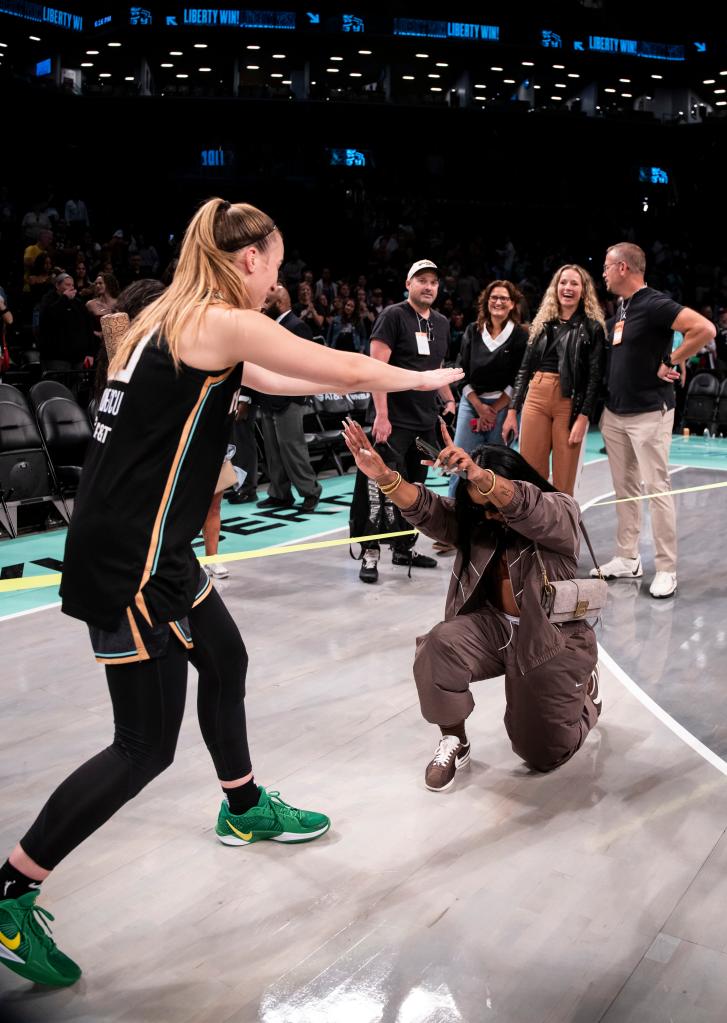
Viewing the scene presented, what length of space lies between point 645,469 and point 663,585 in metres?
0.65

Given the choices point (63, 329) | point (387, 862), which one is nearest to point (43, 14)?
point (63, 329)

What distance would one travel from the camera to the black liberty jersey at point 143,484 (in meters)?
2.04

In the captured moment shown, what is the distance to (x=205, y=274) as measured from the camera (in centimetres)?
213

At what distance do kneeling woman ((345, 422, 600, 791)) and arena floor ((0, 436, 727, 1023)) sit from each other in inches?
6.6

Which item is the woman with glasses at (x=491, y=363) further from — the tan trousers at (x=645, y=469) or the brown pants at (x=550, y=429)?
the tan trousers at (x=645, y=469)

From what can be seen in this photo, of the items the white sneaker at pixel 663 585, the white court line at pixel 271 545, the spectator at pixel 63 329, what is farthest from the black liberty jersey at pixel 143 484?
the spectator at pixel 63 329

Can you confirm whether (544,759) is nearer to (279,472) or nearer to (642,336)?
(642,336)

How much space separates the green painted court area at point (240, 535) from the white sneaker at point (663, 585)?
2362 mm

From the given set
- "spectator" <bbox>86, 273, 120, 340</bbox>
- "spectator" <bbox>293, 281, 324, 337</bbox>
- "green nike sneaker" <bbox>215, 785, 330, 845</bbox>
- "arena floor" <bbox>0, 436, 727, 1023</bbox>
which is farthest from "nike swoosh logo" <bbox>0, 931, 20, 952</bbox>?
"spectator" <bbox>293, 281, 324, 337</bbox>

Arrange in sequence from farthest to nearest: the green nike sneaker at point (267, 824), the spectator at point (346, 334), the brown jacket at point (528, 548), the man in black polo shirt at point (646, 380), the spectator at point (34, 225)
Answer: the spectator at point (34, 225)
the spectator at point (346, 334)
the man in black polo shirt at point (646, 380)
the brown jacket at point (528, 548)
the green nike sneaker at point (267, 824)

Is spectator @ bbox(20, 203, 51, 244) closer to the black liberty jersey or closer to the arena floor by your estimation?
the arena floor

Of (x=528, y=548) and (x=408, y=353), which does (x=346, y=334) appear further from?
(x=528, y=548)

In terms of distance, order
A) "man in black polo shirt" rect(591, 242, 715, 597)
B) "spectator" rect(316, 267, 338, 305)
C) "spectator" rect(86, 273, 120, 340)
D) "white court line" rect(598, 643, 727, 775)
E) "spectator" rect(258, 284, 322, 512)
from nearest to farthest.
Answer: "white court line" rect(598, 643, 727, 775), "man in black polo shirt" rect(591, 242, 715, 597), "spectator" rect(258, 284, 322, 512), "spectator" rect(86, 273, 120, 340), "spectator" rect(316, 267, 338, 305)

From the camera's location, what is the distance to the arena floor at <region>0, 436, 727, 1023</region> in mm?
2174
